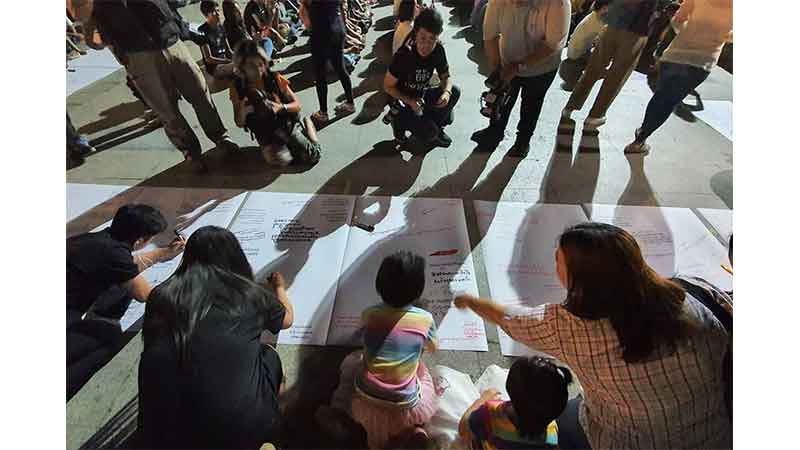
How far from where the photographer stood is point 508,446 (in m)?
0.89

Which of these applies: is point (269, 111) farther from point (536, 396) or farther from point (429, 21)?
point (536, 396)

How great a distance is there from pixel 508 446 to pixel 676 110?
6.29 feet

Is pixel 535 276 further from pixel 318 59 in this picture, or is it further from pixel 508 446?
pixel 318 59

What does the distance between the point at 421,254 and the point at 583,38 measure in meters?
1.83

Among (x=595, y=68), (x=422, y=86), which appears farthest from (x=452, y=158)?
(x=595, y=68)

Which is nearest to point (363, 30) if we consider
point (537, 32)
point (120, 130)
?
point (537, 32)

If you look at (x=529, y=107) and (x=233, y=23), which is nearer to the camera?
(x=233, y=23)

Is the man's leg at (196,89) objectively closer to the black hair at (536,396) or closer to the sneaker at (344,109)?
the sneaker at (344,109)

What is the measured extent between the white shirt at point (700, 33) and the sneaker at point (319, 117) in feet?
4.96

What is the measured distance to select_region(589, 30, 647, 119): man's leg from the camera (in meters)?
1.83

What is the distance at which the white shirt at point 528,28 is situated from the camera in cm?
162

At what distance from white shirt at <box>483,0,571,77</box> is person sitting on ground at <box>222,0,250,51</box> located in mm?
967

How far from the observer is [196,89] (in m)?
1.83

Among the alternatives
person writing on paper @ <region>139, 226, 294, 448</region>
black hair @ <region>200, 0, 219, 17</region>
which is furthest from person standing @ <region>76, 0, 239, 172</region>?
person writing on paper @ <region>139, 226, 294, 448</region>
